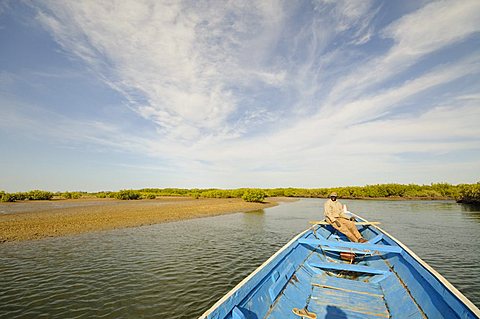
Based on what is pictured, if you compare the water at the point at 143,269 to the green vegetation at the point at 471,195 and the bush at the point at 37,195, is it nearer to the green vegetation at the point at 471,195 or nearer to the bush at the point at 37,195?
the green vegetation at the point at 471,195

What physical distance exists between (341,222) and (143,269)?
8184mm

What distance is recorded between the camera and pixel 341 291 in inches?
231

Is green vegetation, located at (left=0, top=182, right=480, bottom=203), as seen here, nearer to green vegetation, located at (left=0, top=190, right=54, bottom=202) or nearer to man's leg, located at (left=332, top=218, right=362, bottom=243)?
green vegetation, located at (left=0, top=190, right=54, bottom=202)

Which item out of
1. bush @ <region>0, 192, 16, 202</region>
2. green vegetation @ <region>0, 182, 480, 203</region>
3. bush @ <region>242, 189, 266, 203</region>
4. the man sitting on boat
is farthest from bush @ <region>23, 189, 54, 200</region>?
the man sitting on boat

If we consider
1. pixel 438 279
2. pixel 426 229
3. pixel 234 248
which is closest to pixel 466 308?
pixel 438 279

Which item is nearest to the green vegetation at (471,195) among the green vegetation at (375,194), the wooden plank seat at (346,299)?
the green vegetation at (375,194)

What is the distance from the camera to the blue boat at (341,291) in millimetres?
3807

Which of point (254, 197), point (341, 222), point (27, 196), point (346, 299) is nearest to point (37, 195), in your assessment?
point (27, 196)

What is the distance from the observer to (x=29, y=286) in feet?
24.3

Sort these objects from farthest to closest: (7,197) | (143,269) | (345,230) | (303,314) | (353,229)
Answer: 1. (7,197)
2. (345,230)
3. (353,229)
4. (143,269)
5. (303,314)

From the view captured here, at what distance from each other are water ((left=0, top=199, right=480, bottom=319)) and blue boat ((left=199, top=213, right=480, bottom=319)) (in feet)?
8.10

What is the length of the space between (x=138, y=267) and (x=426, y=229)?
2058 cm

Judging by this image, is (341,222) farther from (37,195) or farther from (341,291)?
(37,195)

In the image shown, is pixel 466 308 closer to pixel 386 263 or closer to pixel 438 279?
pixel 438 279
